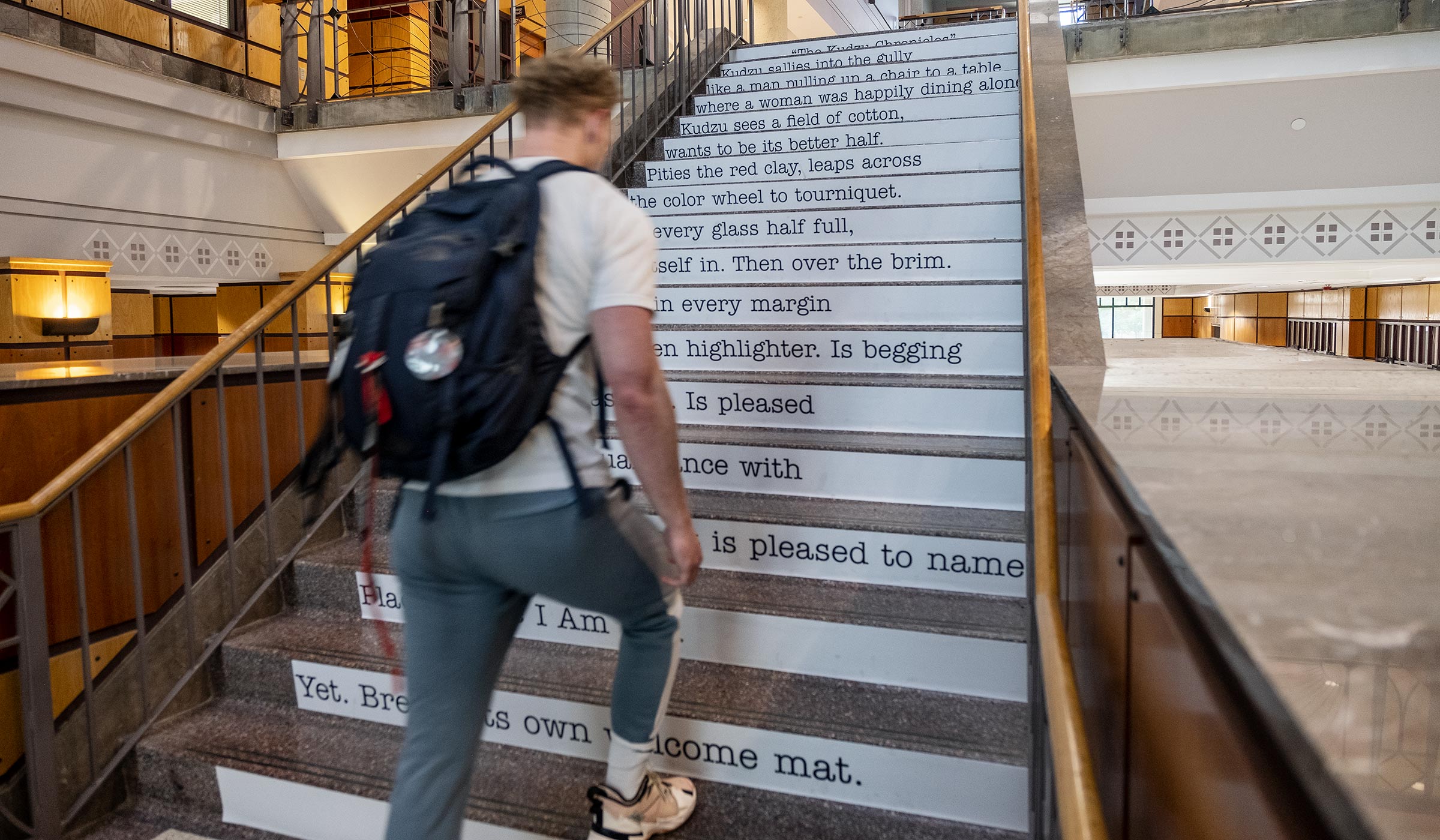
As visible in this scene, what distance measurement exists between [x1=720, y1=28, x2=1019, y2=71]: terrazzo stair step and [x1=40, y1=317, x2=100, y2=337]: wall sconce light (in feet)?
16.3

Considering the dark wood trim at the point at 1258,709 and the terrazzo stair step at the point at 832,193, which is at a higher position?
the terrazzo stair step at the point at 832,193

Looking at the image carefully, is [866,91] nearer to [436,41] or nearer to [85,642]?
[85,642]

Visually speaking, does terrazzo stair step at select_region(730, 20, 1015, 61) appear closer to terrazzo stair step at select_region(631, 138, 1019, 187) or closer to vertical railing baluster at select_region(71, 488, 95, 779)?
terrazzo stair step at select_region(631, 138, 1019, 187)

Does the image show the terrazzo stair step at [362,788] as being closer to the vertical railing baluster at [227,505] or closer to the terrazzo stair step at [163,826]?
the terrazzo stair step at [163,826]

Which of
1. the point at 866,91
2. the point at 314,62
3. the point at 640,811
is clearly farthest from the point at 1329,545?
the point at 314,62

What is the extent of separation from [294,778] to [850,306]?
7.64ft

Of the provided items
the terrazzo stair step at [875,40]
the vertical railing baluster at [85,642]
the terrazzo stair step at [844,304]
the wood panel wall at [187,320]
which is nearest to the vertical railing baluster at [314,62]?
the terrazzo stair step at [875,40]

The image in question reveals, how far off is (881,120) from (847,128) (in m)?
0.18

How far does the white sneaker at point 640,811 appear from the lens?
1.89m

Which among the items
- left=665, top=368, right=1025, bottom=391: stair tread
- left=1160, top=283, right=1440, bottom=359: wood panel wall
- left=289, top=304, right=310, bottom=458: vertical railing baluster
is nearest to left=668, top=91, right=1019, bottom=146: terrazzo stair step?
left=665, top=368, right=1025, bottom=391: stair tread

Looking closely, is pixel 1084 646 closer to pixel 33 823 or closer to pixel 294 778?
pixel 294 778

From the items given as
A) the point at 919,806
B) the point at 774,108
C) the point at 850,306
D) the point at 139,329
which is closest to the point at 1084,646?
the point at 919,806

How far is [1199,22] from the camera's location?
5895 mm

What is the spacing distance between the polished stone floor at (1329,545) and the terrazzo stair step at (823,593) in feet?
2.35
